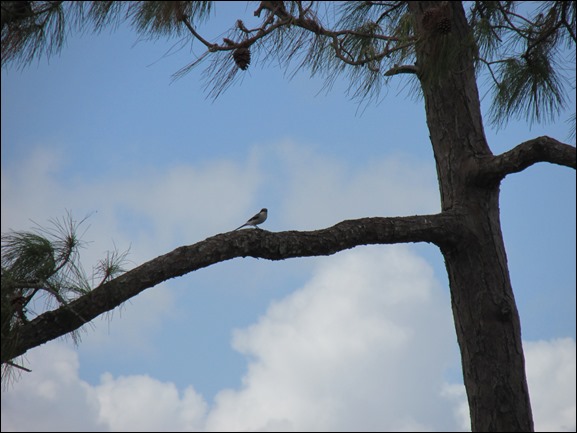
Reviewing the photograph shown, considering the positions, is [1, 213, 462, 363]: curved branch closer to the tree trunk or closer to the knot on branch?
the tree trunk

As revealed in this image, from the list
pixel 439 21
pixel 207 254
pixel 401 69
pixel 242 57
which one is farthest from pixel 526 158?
pixel 207 254

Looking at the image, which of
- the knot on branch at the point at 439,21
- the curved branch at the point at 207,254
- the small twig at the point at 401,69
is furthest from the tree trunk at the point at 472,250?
the curved branch at the point at 207,254

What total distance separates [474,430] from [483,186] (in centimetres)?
132

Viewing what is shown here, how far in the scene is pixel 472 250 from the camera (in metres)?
4.01

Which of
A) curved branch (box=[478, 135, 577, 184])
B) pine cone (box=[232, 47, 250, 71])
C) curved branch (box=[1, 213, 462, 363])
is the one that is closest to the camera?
curved branch (box=[1, 213, 462, 363])

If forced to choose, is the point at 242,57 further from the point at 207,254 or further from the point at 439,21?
the point at 207,254

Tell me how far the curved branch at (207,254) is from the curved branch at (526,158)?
21.2 inches

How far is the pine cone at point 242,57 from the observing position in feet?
12.5

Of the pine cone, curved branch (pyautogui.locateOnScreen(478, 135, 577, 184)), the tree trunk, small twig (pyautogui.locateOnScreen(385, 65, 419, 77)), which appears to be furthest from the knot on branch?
the pine cone

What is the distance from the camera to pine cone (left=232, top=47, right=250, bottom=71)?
3803 millimetres

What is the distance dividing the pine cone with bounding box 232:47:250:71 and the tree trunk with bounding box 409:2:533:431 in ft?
3.19

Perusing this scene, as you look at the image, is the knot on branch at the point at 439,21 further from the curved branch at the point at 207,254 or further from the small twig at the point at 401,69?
the curved branch at the point at 207,254

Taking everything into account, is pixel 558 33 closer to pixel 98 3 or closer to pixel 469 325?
pixel 469 325

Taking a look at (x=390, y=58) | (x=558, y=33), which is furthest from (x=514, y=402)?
(x=558, y=33)
